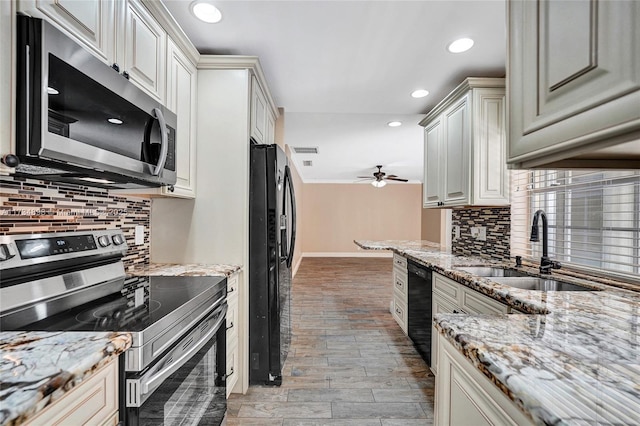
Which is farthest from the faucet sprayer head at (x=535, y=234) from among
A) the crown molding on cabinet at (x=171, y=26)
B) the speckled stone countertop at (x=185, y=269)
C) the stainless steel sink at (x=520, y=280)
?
the crown molding on cabinet at (x=171, y=26)

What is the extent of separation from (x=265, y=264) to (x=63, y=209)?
3.80ft

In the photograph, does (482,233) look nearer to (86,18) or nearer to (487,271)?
(487,271)

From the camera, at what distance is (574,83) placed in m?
0.67

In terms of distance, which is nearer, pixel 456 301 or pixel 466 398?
pixel 466 398

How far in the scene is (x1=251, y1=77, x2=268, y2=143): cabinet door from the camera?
230 centimetres

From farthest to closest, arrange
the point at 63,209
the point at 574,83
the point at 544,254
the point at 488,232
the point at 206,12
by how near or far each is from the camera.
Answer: the point at 488,232, the point at 544,254, the point at 206,12, the point at 63,209, the point at 574,83

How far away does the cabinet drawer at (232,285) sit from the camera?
1.95 m

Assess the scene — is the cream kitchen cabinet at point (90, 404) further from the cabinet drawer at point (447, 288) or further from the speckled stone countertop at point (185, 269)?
the cabinet drawer at point (447, 288)

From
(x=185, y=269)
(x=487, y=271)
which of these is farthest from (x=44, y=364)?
(x=487, y=271)

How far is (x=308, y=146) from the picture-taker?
5.34 meters

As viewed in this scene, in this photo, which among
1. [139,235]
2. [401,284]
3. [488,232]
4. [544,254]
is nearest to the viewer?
[544,254]

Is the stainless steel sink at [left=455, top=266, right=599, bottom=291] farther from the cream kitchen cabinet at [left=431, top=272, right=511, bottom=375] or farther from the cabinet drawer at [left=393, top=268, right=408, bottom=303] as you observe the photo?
the cabinet drawer at [left=393, top=268, right=408, bottom=303]

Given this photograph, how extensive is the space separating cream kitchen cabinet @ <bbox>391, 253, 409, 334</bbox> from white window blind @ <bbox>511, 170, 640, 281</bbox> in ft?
3.45

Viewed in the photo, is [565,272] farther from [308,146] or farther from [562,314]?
[308,146]
